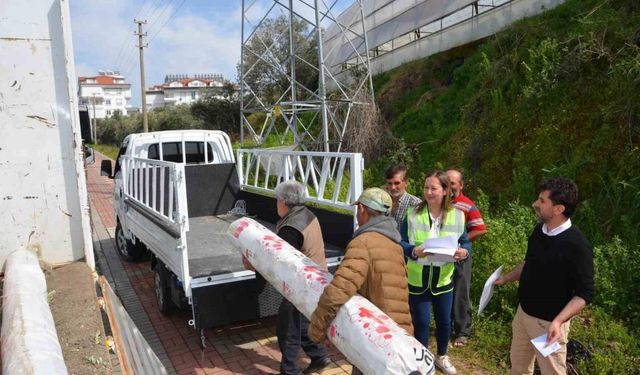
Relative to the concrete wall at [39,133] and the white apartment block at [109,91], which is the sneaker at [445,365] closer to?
the concrete wall at [39,133]

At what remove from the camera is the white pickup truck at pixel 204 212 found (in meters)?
3.84

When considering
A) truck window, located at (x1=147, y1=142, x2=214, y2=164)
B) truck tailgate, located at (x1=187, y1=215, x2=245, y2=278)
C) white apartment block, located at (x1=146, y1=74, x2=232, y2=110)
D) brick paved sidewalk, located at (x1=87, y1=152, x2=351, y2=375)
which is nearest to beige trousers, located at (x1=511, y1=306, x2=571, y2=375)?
brick paved sidewalk, located at (x1=87, y1=152, x2=351, y2=375)

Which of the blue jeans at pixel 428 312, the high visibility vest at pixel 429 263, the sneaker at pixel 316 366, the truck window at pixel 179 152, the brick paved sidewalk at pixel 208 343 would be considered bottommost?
the brick paved sidewalk at pixel 208 343

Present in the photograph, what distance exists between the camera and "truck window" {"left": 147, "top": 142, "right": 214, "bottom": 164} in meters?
7.17

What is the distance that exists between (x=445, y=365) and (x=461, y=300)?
653 millimetres

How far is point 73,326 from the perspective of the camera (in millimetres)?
1897

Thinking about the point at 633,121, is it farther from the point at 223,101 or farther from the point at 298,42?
the point at 223,101

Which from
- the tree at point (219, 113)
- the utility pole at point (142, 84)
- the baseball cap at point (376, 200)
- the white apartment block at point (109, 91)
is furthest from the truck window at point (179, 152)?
the white apartment block at point (109, 91)

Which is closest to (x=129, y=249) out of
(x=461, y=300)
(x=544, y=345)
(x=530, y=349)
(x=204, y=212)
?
(x=204, y=212)

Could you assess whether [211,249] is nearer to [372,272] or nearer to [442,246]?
[442,246]

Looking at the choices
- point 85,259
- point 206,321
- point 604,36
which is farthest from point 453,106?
point 85,259

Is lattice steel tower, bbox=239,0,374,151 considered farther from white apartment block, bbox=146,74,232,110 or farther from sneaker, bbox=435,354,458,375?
white apartment block, bbox=146,74,232,110

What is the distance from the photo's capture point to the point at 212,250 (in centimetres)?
484

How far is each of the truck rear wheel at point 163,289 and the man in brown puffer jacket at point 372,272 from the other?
2681 mm
